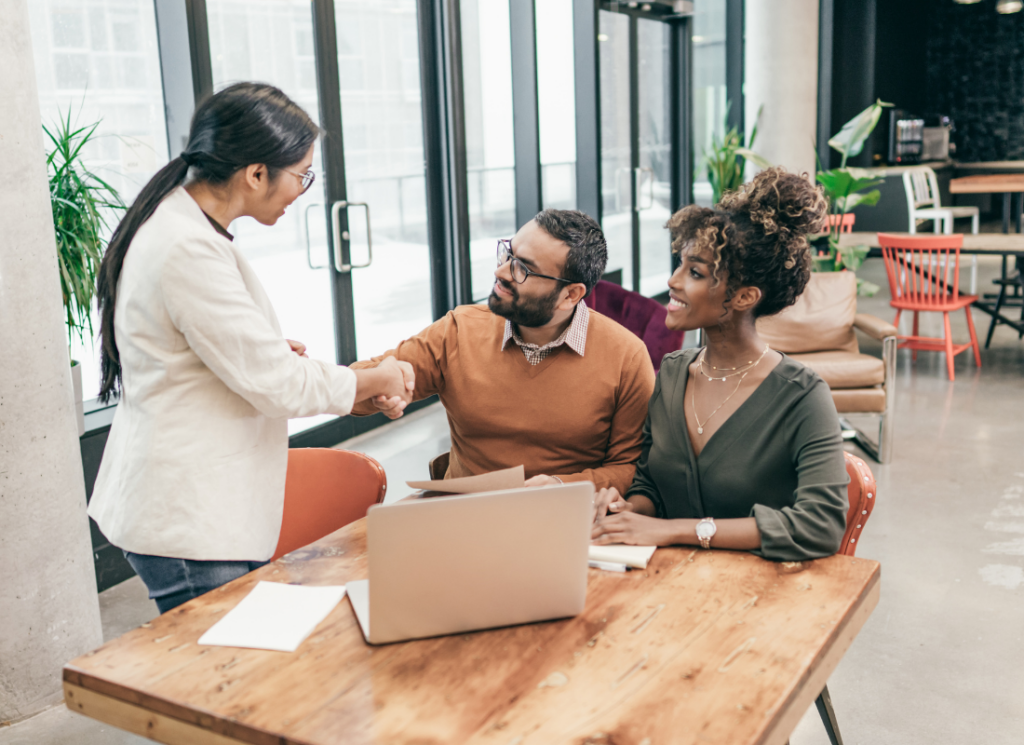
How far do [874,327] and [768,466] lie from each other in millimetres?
3014

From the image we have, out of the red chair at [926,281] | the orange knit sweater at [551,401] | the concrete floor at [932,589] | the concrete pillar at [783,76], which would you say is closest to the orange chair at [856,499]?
the orange knit sweater at [551,401]

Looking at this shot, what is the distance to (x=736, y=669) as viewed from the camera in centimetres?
118

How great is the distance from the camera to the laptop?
1.15m

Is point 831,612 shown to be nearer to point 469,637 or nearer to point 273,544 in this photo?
point 469,637

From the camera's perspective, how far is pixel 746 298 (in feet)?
5.74

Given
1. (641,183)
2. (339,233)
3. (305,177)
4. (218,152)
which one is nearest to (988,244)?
(641,183)

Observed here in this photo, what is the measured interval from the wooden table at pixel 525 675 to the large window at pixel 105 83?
2304 millimetres

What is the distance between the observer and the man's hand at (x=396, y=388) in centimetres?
180

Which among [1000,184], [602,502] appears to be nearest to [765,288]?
[602,502]

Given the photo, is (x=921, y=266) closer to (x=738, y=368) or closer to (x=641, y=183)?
(x=641, y=183)

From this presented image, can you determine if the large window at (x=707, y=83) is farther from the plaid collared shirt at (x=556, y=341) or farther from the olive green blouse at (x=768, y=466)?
the olive green blouse at (x=768, y=466)

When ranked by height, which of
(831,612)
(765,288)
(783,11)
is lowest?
(831,612)

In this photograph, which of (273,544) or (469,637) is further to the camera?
(273,544)

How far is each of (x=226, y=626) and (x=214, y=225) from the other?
0.66 metres
